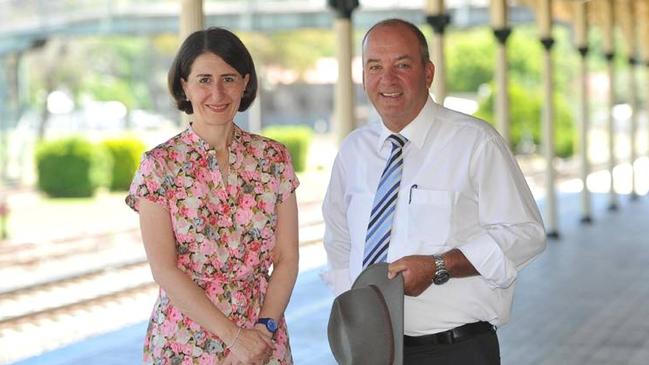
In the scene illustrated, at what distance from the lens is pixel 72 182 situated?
2906 cm

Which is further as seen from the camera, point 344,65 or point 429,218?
point 344,65

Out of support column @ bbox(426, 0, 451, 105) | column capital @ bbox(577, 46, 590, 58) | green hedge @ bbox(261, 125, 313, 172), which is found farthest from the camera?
green hedge @ bbox(261, 125, 313, 172)

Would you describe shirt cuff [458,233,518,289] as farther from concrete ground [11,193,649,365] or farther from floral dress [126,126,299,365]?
concrete ground [11,193,649,365]

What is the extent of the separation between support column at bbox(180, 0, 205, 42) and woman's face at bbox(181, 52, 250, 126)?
383cm

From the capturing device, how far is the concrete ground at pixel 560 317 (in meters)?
7.53

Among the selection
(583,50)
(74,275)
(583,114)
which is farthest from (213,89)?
(583,50)

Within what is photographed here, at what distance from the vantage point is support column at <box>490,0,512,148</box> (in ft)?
44.7

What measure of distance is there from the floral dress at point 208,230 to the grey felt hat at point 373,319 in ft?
0.72

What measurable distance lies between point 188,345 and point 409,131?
71 cm

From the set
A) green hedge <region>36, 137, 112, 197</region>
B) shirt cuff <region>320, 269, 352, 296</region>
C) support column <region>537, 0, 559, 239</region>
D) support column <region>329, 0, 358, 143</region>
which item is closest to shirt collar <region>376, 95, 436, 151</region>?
shirt cuff <region>320, 269, 352, 296</region>

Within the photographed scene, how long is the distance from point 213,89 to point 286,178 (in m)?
0.27

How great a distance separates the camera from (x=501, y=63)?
13789 millimetres

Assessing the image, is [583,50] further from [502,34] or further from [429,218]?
[429,218]

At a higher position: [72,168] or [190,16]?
[190,16]
